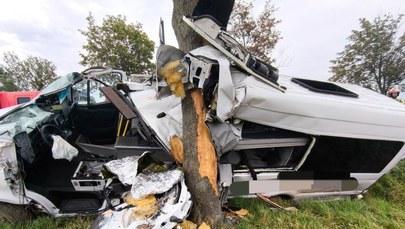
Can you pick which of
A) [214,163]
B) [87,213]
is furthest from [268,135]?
[87,213]

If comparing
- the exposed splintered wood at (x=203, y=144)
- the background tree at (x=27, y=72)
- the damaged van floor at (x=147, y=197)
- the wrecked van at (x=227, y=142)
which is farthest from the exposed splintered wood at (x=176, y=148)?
the background tree at (x=27, y=72)

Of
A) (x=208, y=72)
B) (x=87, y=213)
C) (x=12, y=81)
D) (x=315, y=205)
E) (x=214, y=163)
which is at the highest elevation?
(x=208, y=72)

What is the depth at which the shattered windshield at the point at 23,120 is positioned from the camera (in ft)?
7.58

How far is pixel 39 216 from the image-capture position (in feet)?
8.44

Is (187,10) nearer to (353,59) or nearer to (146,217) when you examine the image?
(146,217)

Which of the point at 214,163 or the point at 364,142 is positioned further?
the point at 364,142

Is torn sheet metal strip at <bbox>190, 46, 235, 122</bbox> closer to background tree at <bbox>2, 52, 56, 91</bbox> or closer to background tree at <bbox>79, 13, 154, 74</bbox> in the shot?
background tree at <bbox>79, 13, 154, 74</bbox>

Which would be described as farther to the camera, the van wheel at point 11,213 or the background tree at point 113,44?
the background tree at point 113,44

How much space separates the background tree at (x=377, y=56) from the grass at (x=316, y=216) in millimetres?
16185

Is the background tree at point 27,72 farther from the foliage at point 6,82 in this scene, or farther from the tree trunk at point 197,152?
the tree trunk at point 197,152

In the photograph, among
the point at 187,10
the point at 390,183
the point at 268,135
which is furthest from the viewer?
the point at 390,183

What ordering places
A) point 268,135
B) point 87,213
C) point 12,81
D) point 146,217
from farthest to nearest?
1. point 12,81
2. point 87,213
3. point 268,135
4. point 146,217

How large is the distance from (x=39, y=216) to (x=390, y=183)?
4.76 meters

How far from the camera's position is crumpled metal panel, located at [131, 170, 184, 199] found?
6.51ft
